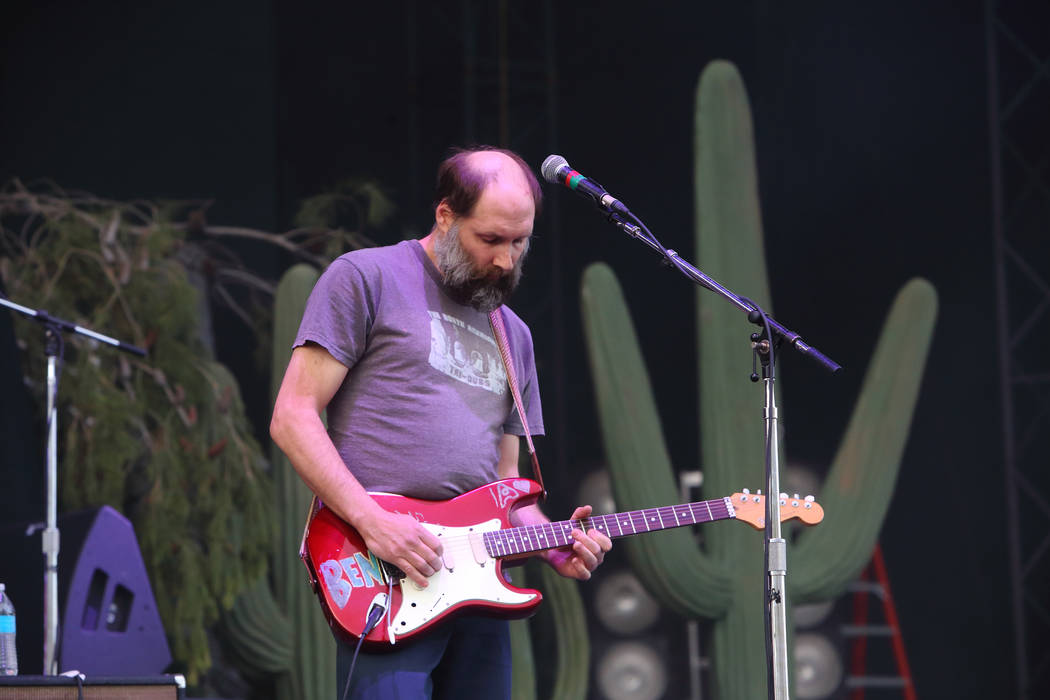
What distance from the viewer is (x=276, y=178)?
745 centimetres

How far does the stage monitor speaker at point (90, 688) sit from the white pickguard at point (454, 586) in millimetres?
552

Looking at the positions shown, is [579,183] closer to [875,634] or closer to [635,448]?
[635,448]

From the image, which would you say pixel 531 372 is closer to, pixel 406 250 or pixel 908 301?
pixel 406 250

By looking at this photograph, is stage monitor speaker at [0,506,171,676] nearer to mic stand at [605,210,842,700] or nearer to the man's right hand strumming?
the man's right hand strumming

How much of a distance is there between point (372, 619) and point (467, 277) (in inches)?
28.6

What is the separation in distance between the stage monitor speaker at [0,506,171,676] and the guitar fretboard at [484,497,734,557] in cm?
193

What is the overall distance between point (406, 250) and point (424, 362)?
0.29 metres

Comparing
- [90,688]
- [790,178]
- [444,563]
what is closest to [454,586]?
[444,563]

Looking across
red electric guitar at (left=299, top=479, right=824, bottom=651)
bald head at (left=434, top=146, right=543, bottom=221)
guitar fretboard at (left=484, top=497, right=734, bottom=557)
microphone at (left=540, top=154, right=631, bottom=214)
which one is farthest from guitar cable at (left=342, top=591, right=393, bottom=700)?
microphone at (left=540, top=154, right=631, bottom=214)

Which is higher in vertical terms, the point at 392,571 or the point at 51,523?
the point at 51,523

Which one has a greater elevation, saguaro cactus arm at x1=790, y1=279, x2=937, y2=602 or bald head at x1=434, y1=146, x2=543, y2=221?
bald head at x1=434, y1=146, x2=543, y2=221

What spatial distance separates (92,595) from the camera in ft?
13.2

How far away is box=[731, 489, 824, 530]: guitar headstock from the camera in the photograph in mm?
2689

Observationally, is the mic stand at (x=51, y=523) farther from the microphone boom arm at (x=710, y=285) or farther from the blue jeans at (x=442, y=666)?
the microphone boom arm at (x=710, y=285)
